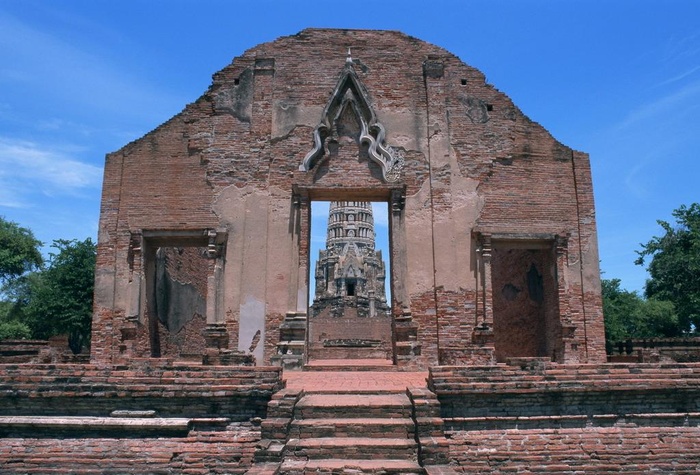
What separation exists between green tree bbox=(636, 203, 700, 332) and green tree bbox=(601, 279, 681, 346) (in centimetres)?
71

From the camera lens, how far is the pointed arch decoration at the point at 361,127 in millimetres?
15234

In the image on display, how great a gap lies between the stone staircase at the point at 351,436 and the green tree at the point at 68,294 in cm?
2045

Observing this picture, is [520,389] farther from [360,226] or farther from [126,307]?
[360,226]

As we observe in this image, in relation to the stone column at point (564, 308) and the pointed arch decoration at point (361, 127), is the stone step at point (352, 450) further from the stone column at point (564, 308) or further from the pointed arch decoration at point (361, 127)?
the pointed arch decoration at point (361, 127)

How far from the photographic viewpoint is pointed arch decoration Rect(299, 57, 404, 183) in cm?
1523

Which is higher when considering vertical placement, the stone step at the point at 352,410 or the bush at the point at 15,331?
the bush at the point at 15,331

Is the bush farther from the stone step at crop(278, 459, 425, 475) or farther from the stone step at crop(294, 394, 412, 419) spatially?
the stone step at crop(278, 459, 425, 475)

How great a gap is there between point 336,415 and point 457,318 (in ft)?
23.7

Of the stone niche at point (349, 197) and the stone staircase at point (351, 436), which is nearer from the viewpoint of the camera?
the stone staircase at point (351, 436)

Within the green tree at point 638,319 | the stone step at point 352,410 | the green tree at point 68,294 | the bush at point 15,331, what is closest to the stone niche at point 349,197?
the stone step at point 352,410

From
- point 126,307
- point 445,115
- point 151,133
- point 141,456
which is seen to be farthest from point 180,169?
point 141,456

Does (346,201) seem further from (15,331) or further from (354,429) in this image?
(15,331)

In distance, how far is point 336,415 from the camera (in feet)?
25.7

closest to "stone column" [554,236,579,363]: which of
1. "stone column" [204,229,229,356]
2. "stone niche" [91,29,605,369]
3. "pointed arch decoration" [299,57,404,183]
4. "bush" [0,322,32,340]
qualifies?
"stone niche" [91,29,605,369]
